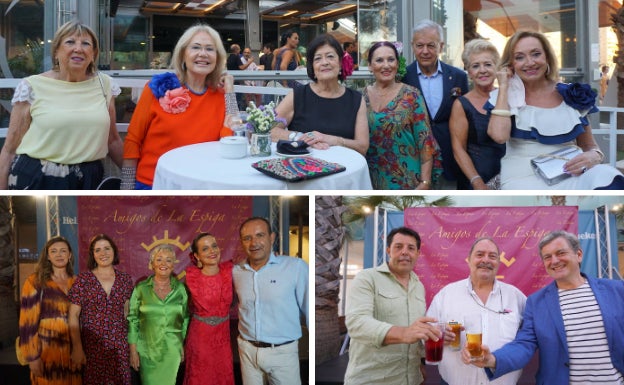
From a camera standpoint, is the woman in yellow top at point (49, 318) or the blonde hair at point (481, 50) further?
the blonde hair at point (481, 50)

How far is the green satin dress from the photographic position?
2643 millimetres

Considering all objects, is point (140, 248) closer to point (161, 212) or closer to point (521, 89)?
point (161, 212)

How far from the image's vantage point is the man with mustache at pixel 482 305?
2.50m

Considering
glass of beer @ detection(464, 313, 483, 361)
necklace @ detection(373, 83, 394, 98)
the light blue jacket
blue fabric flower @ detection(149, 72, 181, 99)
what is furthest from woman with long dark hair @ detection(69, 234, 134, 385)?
necklace @ detection(373, 83, 394, 98)

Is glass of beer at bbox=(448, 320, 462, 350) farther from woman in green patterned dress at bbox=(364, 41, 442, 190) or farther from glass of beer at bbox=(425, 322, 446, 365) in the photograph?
woman in green patterned dress at bbox=(364, 41, 442, 190)

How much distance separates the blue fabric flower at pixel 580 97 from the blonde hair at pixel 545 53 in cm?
11

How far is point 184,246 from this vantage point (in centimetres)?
263

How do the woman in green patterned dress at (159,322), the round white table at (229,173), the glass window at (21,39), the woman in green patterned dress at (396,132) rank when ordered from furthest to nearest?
the glass window at (21,39)
the woman in green patterned dress at (396,132)
the round white table at (229,173)
the woman in green patterned dress at (159,322)

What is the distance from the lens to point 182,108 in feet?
12.8

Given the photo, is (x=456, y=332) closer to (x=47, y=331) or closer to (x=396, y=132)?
(x=47, y=331)

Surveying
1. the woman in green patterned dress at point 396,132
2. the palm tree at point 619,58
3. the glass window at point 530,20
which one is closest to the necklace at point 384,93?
the woman in green patterned dress at point 396,132

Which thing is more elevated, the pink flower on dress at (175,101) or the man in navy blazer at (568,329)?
the pink flower on dress at (175,101)

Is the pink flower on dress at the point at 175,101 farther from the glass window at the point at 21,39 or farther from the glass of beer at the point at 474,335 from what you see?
the glass window at the point at 21,39

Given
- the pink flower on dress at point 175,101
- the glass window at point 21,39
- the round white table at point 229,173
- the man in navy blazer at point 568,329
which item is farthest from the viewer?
Result: the glass window at point 21,39
